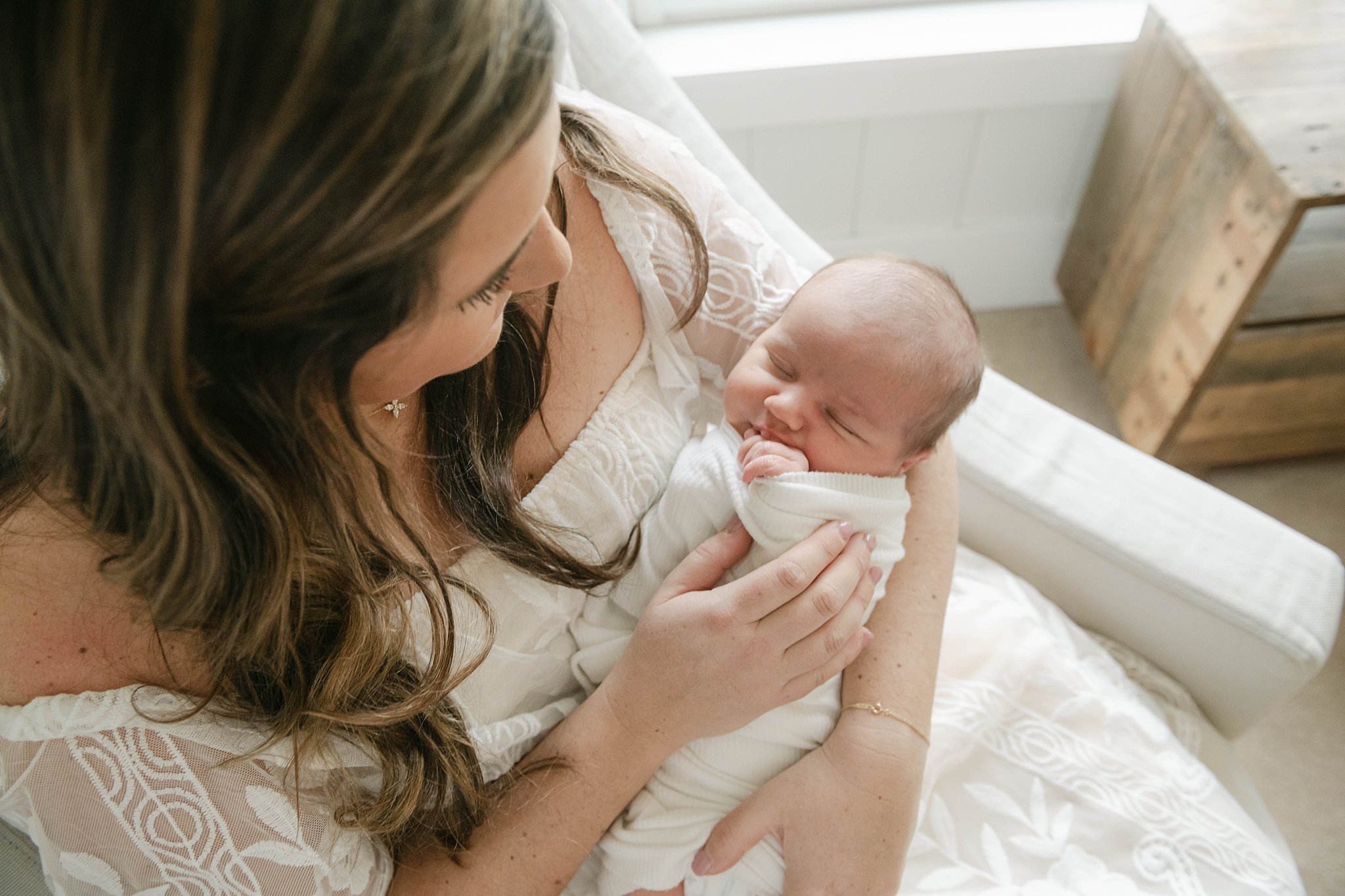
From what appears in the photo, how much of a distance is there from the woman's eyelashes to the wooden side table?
126 cm

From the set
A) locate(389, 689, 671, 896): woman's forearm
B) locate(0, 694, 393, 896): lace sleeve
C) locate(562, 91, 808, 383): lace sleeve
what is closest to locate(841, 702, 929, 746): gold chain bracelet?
locate(389, 689, 671, 896): woman's forearm

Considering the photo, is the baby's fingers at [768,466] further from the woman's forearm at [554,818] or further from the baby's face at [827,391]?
the woman's forearm at [554,818]

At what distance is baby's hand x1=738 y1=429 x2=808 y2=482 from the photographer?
2.92 feet

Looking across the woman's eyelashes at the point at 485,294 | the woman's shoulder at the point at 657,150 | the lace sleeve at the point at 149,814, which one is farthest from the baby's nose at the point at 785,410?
the lace sleeve at the point at 149,814

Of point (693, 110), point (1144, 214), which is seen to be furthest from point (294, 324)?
point (1144, 214)

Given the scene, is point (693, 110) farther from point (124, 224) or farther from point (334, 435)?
point (124, 224)

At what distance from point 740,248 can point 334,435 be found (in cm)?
54

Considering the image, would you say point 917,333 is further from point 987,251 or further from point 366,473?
point 987,251

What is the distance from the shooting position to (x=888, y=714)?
92 cm

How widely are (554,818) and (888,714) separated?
1.12 feet

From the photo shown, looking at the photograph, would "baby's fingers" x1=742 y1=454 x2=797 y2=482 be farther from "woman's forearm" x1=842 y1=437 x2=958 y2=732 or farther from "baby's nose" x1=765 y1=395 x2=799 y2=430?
"woman's forearm" x1=842 y1=437 x2=958 y2=732

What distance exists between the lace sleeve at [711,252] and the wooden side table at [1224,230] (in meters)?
0.86

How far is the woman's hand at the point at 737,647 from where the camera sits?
82cm

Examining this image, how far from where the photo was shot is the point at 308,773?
0.72m
